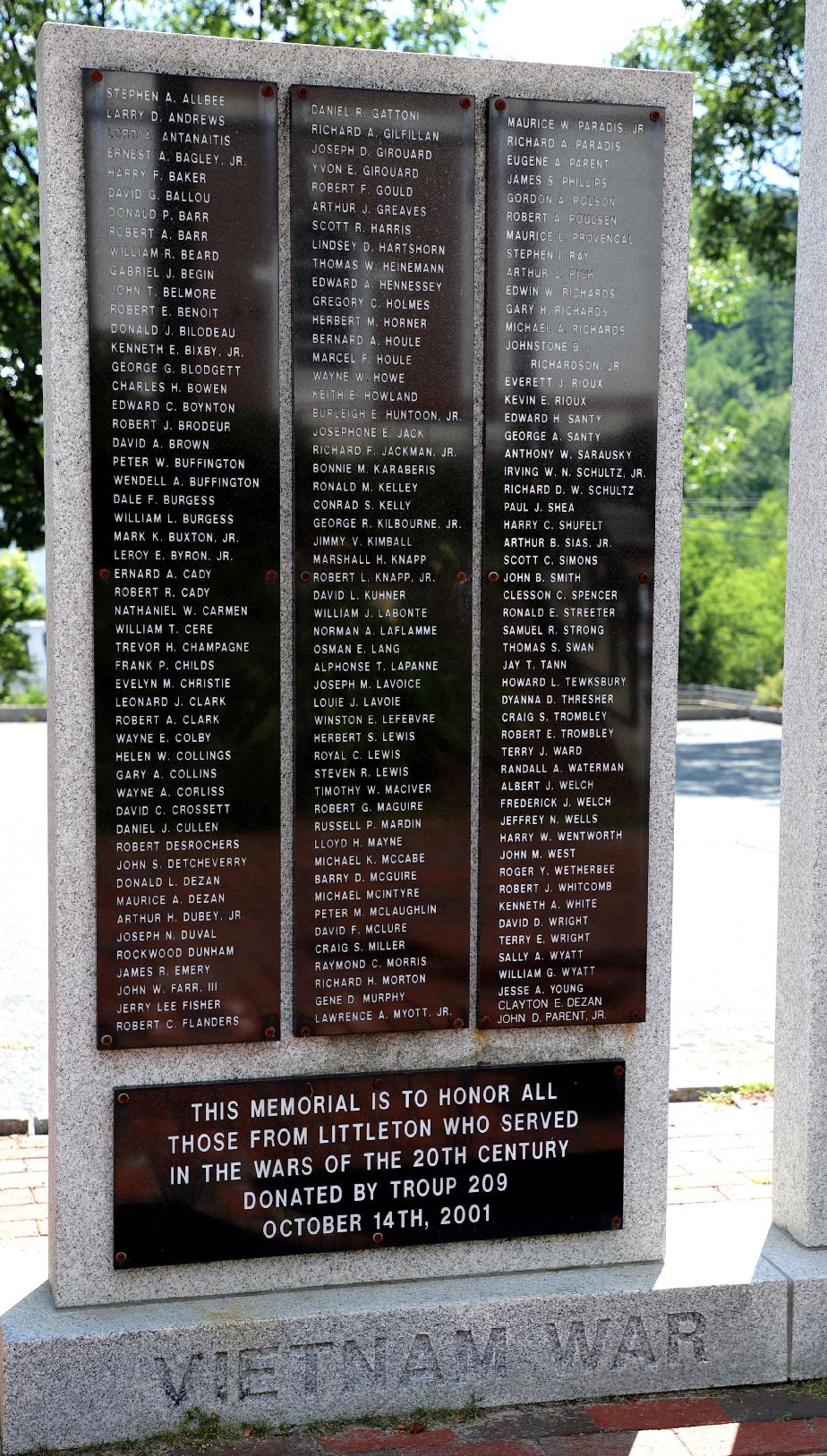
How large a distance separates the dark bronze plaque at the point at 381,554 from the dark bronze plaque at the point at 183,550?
0.09 m

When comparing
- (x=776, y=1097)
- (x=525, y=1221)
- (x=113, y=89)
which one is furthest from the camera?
(x=776, y=1097)

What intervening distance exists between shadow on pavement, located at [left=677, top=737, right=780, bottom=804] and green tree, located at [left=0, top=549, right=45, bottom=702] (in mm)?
11531

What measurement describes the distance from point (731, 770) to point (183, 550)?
1611 cm

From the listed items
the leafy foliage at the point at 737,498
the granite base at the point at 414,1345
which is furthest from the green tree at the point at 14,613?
the granite base at the point at 414,1345

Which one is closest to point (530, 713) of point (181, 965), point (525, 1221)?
point (181, 965)

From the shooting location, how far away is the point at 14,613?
26.3 meters

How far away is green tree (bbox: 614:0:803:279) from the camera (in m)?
18.0

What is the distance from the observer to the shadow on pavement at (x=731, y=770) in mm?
16469

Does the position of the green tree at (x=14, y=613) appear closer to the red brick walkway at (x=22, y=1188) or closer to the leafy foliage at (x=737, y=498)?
the leafy foliage at (x=737, y=498)

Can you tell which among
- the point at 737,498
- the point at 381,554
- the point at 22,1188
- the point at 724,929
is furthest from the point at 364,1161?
the point at 737,498

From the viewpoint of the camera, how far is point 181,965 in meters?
3.58

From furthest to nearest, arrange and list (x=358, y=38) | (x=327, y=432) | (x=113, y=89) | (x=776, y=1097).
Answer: (x=358, y=38) < (x=776, y=1097) < (x=327, y=432) < (x=113, y=89)

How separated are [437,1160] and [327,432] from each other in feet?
6.08

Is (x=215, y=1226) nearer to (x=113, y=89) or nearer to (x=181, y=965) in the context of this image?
(x=181, y=965)
